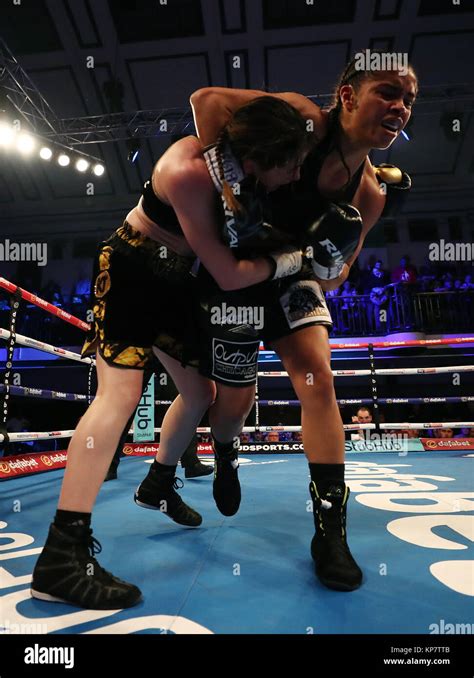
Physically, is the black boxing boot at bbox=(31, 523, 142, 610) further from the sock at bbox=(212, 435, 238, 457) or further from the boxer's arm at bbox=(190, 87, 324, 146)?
the boxer's arm at bbox=(190, 87, 324, 146)

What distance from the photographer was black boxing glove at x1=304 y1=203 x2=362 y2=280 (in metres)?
1.18

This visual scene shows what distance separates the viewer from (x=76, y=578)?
0.90 meters

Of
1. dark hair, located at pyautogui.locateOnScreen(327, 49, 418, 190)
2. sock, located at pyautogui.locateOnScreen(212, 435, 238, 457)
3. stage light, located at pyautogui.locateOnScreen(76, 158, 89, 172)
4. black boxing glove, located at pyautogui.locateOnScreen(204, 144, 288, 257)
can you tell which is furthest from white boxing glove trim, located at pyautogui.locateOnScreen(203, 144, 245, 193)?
stage light, located at pyautogui.locateOnScreen(76, 158, 89, 172)

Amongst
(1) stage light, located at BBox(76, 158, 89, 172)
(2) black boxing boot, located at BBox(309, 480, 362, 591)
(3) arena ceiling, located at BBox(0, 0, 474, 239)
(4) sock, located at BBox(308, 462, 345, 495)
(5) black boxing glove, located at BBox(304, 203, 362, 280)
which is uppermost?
(3) arena ceiling, located at BBox(0, 0, 474, 239)

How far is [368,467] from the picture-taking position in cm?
292

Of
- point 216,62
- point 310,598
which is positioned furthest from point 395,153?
point 310,598

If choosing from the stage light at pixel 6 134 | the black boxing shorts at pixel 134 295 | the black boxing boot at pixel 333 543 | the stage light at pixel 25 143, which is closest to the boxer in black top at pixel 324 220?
the black boxing boot at pixel 333 543

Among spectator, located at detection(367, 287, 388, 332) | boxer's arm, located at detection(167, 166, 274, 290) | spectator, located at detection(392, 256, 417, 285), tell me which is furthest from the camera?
spectator, located at detection(392, 256, 417, 285)

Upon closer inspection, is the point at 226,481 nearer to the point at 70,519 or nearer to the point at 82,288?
the point at 70,519

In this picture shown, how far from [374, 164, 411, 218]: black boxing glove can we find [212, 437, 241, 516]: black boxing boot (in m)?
0.93

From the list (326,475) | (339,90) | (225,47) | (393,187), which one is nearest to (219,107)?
(339,90)

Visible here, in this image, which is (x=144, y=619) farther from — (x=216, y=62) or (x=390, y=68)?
(x=216, y=62)

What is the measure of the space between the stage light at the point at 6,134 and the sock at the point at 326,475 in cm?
687

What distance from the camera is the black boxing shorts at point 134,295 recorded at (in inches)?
46.0
